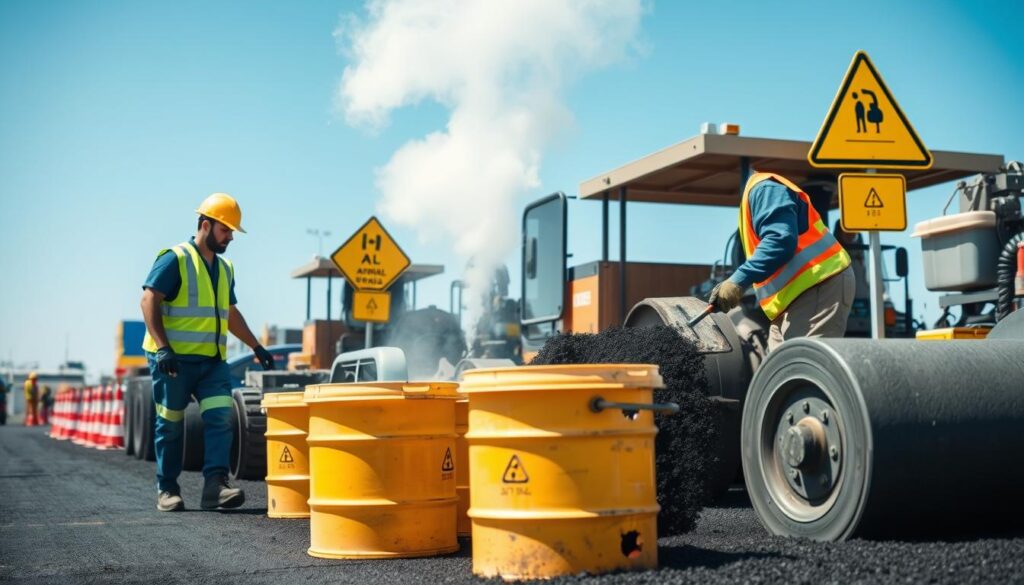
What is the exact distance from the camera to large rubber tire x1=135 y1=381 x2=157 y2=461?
1482cm

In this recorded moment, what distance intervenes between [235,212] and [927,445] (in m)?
5.40

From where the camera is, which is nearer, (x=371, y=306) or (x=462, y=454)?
(x=462, y=454)

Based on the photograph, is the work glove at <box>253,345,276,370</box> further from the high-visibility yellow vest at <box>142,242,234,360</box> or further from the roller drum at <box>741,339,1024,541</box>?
the roller drum at <box>741,339,1024,541</box>

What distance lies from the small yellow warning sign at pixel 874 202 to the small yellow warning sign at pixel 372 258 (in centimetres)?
726

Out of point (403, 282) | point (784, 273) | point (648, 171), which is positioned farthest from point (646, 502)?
point (403, 282)

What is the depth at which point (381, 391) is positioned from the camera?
536cm

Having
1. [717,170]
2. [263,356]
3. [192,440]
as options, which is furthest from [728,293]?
[192,440]

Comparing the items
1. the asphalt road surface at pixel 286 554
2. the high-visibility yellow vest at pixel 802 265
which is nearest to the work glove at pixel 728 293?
the high-visibility yellow vest at pixel 802 265

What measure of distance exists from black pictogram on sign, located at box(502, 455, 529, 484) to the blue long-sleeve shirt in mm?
2040

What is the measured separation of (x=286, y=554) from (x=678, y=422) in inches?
82.3

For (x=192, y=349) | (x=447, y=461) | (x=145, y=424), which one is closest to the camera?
(x=447, y=461)

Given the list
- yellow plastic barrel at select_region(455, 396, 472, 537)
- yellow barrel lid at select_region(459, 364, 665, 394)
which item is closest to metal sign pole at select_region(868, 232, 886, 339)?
yellow plastic barrel at select_region(455, 396, 472, 537)

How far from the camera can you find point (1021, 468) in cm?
457

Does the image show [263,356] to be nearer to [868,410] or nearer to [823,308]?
[823,308]
